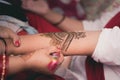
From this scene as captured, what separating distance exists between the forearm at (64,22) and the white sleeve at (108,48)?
60 centimetres

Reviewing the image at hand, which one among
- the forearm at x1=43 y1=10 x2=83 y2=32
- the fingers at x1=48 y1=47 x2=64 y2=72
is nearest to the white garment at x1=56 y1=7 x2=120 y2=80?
the fingers at x1=48 y1=47 x2=64 y2=72

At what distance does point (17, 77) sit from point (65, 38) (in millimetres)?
231

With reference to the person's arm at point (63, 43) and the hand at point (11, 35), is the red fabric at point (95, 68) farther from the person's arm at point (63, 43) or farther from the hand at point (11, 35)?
the hand at point (11, 35)

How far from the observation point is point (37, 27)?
1.35 meters

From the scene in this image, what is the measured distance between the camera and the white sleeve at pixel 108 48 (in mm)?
876

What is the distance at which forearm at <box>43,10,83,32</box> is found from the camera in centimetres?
149

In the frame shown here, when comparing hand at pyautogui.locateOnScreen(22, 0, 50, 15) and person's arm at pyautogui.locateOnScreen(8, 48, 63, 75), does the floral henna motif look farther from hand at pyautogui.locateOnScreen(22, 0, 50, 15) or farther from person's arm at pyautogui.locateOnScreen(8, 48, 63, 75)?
hand at pyautogui.locateOnScreen(22, 0, 50, 15)

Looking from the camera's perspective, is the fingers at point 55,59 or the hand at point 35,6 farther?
the hand at point 35,6

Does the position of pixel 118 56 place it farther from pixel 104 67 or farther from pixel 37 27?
pixel 37 27

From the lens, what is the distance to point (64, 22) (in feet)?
4.96

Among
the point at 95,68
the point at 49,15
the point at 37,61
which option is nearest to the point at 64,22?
the point at 49,15

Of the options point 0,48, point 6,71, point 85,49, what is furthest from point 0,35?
point 85,49

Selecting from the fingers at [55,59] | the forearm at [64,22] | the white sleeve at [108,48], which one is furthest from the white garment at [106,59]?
the forearm at [64,22]

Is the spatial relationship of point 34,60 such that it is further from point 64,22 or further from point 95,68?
point 64,22
